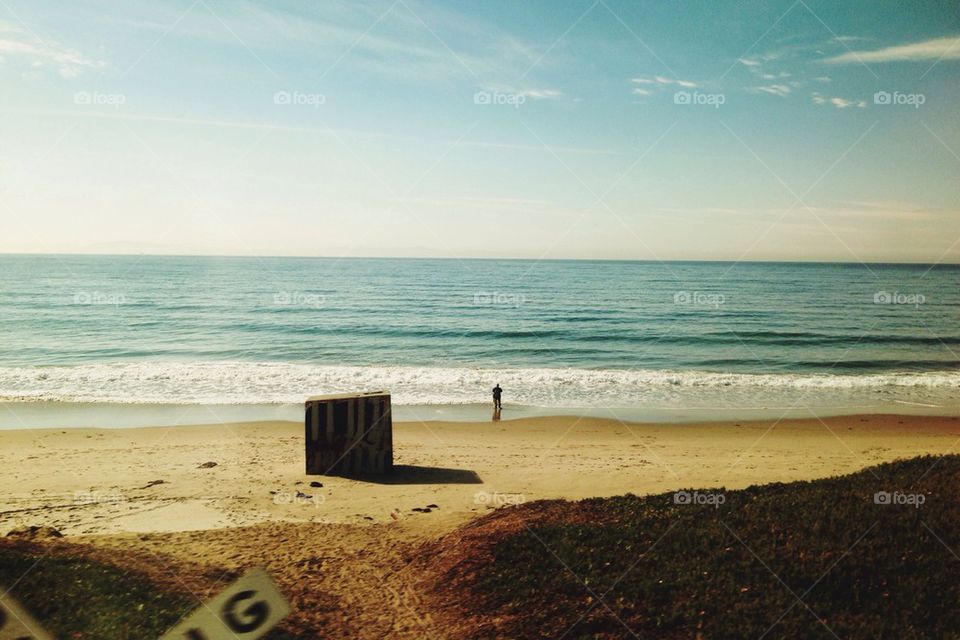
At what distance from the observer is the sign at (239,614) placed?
263 inches

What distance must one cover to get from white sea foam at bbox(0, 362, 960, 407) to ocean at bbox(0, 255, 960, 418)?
13cm

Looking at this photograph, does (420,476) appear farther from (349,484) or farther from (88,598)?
(88,598)

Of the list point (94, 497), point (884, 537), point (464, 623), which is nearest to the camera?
point (464, 623)

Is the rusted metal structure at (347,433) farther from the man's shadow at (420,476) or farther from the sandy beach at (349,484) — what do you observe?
the sandy beach at (349,484)

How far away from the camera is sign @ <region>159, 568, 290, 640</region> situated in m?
6.67

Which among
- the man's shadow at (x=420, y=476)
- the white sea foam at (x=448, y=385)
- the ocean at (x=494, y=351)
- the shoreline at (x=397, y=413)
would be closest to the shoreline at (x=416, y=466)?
the man's shadow at (x=420, y=476)

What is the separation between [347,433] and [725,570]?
9253 millimetres

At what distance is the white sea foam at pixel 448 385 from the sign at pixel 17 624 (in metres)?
17.2

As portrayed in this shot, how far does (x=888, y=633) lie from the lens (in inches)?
255

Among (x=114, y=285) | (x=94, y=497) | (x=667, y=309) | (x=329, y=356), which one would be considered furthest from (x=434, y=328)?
(x=114, y=285)

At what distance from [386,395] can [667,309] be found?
1750 inches

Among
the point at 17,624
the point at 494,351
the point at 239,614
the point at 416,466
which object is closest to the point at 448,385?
the point at 494,351

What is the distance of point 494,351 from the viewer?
3531 centimetres

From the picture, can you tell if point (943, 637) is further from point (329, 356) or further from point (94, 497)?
point (329, 356)
